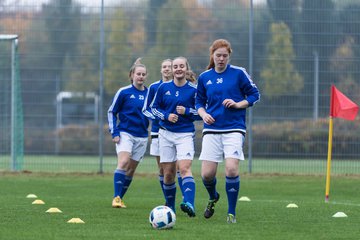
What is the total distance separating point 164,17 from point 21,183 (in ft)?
17.4

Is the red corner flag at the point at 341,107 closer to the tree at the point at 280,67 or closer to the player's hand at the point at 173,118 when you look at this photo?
the player's hand at the point at 173,118

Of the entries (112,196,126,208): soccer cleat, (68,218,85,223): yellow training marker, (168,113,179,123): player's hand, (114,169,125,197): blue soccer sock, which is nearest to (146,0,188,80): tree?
(114,169,125,197): blue soccer sock

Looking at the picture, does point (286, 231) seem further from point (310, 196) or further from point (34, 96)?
point (34, 96)

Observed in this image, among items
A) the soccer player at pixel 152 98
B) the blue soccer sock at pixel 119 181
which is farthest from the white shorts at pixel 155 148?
the blue soccer sock at pixel 119 181

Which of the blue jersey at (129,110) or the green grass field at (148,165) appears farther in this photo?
the green grass field at (148,165)

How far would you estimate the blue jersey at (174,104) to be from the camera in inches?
469

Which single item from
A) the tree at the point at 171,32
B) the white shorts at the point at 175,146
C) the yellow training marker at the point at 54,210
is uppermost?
the tree at the point at 171,32

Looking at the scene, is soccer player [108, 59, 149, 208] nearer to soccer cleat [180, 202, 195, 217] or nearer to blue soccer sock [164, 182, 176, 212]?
blue soccer sock [164, 182, 176, 212]

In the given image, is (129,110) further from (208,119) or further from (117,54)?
(117,54)

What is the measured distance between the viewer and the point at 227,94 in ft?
36.3

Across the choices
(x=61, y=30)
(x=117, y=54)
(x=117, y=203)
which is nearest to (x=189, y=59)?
(x=117, y=54)

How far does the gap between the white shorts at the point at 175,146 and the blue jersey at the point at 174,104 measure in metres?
0.08

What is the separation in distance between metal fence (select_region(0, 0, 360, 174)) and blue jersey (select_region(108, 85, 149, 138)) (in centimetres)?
778

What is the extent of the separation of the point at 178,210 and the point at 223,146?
2.04 meters
